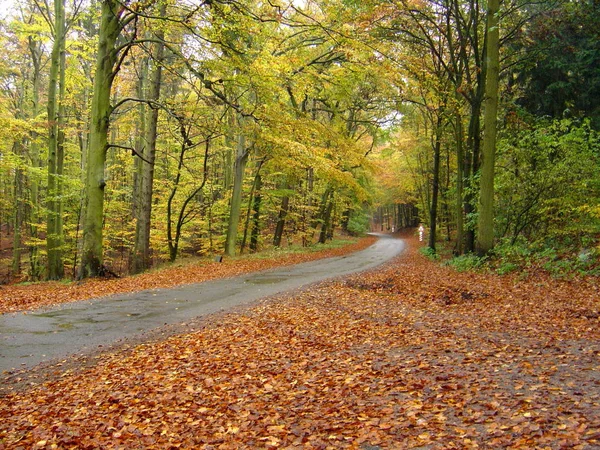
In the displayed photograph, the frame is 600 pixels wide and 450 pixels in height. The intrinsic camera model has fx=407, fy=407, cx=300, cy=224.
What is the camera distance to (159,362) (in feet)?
18.2

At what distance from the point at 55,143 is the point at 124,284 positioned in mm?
7663

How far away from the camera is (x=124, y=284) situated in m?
A: 10.9

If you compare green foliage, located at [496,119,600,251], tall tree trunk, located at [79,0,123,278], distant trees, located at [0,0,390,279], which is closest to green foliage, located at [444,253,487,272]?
green foliage, located at [496,119,600,251]

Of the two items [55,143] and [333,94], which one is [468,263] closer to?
[333,94]

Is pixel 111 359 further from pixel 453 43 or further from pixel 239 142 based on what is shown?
pixel 453 43

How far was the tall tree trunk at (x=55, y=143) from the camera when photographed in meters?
14.7

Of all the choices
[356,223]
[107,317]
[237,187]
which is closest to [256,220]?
[237,187]

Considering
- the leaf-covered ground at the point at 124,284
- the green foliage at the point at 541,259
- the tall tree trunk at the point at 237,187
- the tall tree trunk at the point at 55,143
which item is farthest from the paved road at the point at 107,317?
the tall tree trunk at the point at 55,143

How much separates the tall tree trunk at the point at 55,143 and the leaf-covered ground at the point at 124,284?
8.23 ft

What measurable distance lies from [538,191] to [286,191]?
40.8 feet

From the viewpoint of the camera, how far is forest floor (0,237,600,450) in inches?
138

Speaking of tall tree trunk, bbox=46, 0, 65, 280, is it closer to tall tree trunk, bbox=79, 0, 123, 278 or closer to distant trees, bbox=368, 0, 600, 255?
tall tree trunk, bbox=79, 0, 123, 278

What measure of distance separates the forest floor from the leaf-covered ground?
3722mm

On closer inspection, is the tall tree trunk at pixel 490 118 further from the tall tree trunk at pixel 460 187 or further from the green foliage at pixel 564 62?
the tall tree trunk at pixel 460 187
